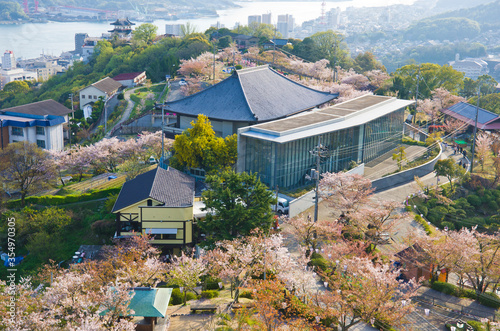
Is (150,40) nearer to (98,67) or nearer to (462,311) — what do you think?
(98,67)

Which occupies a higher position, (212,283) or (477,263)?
(477,263)

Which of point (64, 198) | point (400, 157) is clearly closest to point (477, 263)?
point (400, 157)

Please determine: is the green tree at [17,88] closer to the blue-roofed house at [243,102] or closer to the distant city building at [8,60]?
the distant city building at [8,60]

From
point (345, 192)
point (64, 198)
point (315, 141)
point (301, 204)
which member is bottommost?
point (64, 198)

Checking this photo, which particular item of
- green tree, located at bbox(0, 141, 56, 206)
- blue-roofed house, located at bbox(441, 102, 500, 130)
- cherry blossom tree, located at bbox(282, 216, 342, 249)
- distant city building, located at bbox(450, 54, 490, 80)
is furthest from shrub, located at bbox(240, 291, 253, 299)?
distant city building, located at bbox(450, 54, 490, 80)

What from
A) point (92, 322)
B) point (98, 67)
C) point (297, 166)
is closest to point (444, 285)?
point (297, 166)

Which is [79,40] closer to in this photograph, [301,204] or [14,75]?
[14,75]

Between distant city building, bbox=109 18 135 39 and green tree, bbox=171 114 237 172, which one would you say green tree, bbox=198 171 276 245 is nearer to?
green tree, bbox=171 114 237 172
